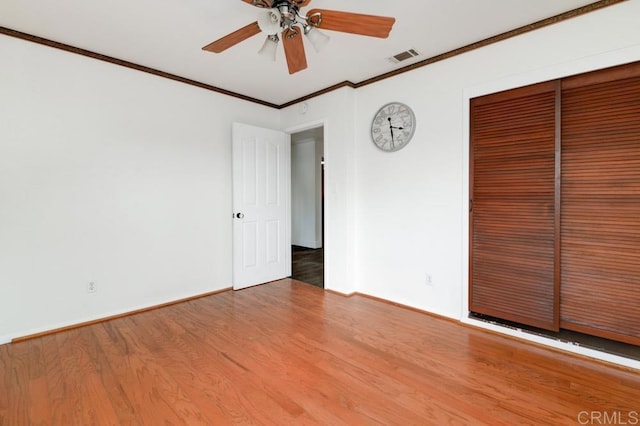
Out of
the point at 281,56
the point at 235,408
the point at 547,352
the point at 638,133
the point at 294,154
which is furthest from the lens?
the point at 294,154

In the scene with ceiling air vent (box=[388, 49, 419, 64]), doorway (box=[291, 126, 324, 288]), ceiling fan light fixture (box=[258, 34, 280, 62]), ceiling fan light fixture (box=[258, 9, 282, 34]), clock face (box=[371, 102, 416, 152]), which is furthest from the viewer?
doorway (box=[291, 126, 324, 288])

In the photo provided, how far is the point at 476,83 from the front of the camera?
8.74 ft

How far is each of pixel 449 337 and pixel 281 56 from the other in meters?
3.02

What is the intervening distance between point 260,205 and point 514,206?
294 centimetres

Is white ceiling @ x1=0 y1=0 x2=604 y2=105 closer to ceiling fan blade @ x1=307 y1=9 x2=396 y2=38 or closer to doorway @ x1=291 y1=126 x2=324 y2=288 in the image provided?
ceiling fan blade @ x1=307 y1=9 x2=396 y2=38

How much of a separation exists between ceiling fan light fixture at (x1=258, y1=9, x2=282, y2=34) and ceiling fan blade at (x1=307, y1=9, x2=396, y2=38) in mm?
191

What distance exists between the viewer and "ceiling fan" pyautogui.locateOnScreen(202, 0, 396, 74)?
170 centimetres

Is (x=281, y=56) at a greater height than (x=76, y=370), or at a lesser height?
greater

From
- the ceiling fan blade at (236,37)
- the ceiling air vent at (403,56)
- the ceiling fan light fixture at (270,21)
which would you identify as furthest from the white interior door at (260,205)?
the ceiling fan light fixture at (270,21)

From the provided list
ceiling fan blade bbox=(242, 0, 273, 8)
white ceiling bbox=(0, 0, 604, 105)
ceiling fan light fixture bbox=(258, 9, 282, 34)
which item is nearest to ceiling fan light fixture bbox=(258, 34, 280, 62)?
ceiling fan light fixture bbox=(258, 9, 282, 34)

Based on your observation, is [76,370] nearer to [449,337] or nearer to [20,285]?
[20,285]

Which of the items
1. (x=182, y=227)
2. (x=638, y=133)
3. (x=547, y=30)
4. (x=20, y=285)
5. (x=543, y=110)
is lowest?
(x=20, y=285)

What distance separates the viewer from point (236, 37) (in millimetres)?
1940

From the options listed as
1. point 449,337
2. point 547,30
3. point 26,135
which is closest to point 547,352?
point 449,337
